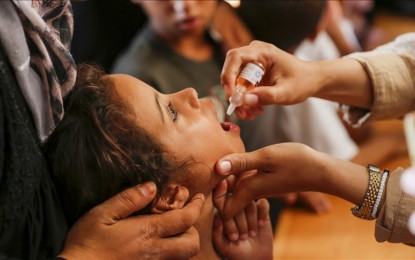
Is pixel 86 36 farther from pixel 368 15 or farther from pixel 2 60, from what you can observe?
pixel 368 15

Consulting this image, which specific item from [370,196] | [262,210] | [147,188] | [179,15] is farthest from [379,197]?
[179,15]

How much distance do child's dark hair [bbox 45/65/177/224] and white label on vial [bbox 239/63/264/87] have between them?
0.55 feet

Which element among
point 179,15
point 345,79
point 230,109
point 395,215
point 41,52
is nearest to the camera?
point 41,52

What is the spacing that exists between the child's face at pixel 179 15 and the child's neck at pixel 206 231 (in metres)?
0.51

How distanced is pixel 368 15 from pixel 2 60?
223 centimetres

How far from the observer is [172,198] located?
0.82 meters

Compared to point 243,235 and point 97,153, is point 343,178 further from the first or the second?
point 97,153

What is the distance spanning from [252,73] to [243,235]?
0.87 ft

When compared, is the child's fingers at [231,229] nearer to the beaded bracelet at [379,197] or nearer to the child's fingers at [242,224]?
the child's fingers at [242,224]

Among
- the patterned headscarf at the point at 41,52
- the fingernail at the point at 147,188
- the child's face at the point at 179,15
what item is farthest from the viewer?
the child's face at the point at 179,15

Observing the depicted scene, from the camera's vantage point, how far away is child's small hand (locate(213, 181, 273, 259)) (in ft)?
3.00

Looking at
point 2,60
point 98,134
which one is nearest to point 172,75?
point 98,134

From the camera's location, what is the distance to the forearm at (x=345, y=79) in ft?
3.24

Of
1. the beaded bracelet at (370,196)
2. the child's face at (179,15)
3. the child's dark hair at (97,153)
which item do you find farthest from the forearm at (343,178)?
the child's face at (179,15)
